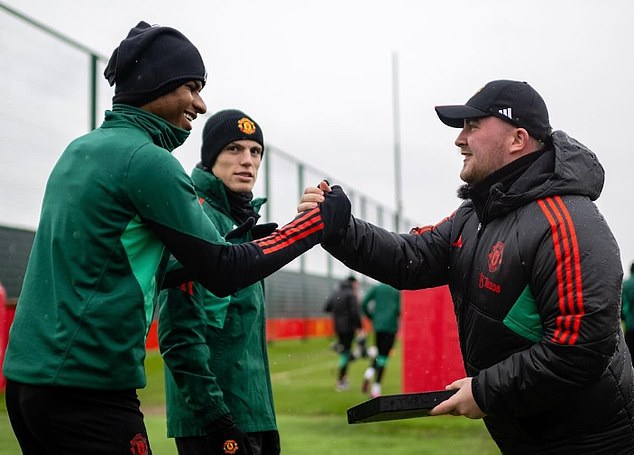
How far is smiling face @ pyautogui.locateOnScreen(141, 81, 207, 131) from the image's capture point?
3.02 metres

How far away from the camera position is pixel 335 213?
11.0 feet

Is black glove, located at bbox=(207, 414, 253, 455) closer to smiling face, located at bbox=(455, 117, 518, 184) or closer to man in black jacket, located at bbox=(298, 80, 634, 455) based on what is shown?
man in black jacket, located at bbox=(298, 80, 634, 455)

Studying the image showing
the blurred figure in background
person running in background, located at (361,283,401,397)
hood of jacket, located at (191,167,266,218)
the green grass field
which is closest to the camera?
hood of jacket, located at (191,167,266,218)

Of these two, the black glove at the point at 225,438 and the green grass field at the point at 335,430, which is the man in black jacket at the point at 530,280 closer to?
the black glove at the point at 225,438

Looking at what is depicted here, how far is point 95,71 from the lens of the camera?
36.7 ft

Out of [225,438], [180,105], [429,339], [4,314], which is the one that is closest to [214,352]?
[225,438]

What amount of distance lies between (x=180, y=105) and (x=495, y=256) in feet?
3.94

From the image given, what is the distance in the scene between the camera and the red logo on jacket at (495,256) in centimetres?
320

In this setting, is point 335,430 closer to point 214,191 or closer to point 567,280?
point 214,191

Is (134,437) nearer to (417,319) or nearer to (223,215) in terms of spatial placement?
(223,215)

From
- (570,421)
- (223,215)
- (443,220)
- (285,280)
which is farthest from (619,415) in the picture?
(285,280)

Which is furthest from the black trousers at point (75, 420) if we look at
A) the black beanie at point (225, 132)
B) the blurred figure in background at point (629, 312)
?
the blurred figure in background at point (629, 312)

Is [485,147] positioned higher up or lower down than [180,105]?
lower down

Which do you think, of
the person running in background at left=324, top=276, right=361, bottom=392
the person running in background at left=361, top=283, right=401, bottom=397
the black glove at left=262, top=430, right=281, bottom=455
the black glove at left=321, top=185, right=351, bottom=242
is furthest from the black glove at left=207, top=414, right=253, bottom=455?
the person running in background at left=324, top=276, right=361, bottom=392
